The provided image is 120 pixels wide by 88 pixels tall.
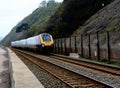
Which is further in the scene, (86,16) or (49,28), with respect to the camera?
(49,28)

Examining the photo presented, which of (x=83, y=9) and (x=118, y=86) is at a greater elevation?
(x=83, y=9)

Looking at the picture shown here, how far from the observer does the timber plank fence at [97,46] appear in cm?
2598

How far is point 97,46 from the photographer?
2947cm

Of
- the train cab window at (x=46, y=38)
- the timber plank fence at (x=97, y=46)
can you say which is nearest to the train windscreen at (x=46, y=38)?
the train cab window at (x=46, y=38)

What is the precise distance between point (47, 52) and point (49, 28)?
31500 mm

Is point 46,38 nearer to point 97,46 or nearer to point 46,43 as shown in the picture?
point 46,43

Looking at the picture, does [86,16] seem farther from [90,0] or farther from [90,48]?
[90,48]

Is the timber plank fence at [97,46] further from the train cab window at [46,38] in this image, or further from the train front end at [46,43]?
the train cab window at [46,38]

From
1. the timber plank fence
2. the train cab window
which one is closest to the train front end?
the train cab window

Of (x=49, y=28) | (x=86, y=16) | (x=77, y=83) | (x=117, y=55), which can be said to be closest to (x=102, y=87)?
(x=77, y=83)

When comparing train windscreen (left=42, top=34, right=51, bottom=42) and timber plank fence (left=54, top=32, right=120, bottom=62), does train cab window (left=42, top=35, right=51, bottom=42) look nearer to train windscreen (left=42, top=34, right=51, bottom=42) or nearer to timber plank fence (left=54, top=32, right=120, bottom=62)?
train windscreen (left=42, top=34, right=51, bottom=42)

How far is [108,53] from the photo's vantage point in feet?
86.9

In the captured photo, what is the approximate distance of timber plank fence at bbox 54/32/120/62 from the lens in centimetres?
2598

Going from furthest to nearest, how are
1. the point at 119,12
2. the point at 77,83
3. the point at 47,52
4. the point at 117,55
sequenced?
the point at 47,52, the point at 119,12, the point at 117,55, the point at 77,83
